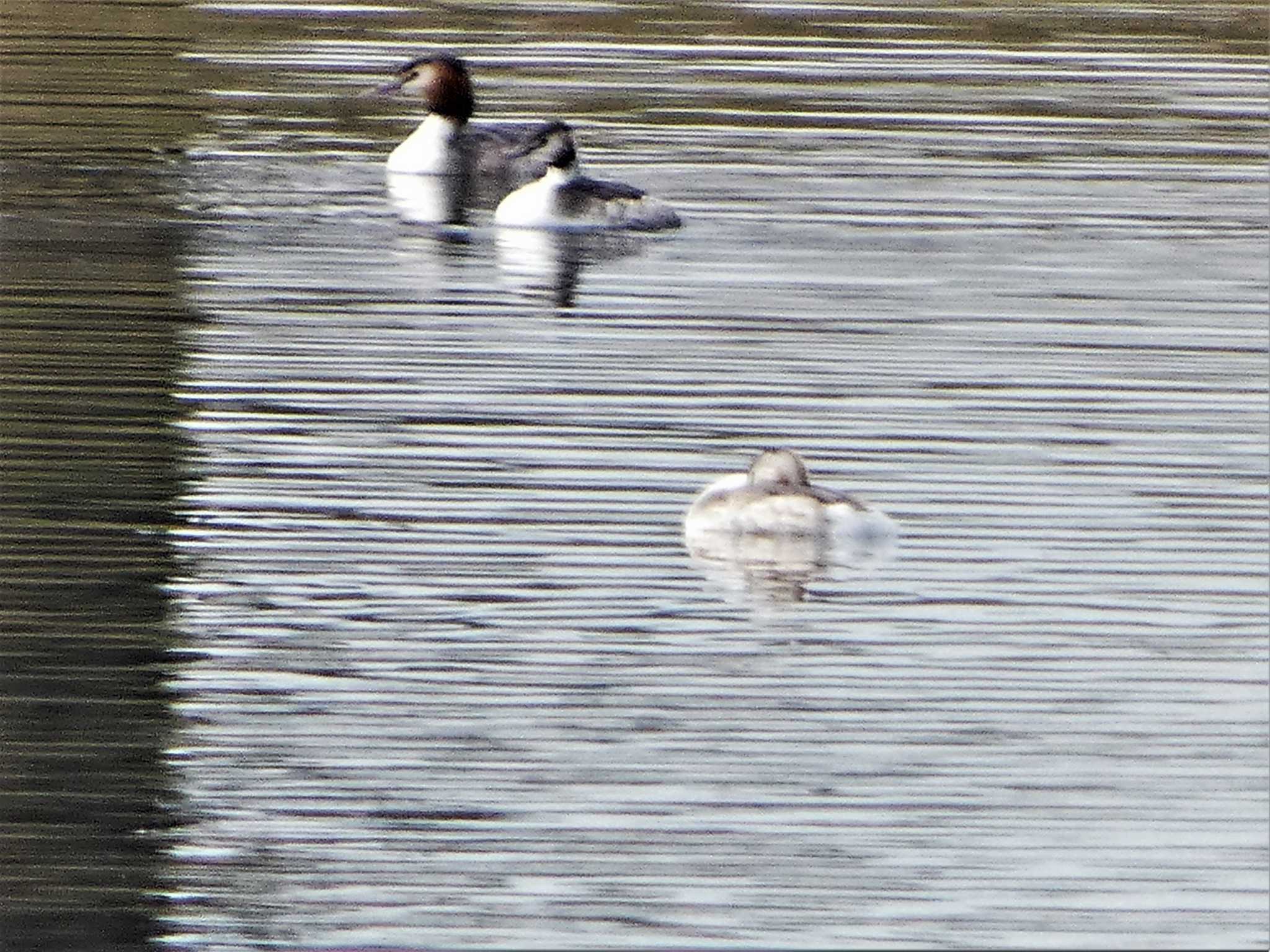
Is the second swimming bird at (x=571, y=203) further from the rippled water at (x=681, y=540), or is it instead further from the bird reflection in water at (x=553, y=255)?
the rippled water at (x=681, y=540)

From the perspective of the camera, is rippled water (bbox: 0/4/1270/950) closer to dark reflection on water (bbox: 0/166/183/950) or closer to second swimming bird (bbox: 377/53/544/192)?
dark reflection on water (bbox: 0/166/183/950)

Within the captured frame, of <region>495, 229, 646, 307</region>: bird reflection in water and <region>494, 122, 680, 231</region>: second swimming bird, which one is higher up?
<region>494, 122, 680, 231</region>: second swimming bird

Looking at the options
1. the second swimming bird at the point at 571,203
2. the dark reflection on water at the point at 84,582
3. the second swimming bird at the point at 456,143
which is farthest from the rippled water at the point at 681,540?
the second swimming bird at the point at 456,143

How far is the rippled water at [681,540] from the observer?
8.67 m

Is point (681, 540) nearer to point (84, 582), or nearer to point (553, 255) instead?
point (84, 582)

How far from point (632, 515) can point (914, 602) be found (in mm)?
1404

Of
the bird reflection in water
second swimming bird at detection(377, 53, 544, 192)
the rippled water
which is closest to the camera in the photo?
the rippled water

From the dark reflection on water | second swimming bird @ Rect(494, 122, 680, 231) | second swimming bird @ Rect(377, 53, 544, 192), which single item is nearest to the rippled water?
the dark reflection on water

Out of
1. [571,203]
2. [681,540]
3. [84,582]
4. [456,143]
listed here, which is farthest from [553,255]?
[84,582]

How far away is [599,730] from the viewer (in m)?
9.62

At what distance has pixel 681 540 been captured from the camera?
38.6 ft

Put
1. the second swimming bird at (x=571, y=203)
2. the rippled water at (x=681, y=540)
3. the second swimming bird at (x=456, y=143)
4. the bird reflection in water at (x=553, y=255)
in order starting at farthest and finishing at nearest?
the second swimming bird at (x=456, y=143), the second swimming bird at (x=571, y=203), the bird reflection in water at (x=553, y=255), the rippled water at (x=681, y=540)

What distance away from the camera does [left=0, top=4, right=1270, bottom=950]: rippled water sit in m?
8.67

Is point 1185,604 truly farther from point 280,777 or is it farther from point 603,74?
point 603,74
